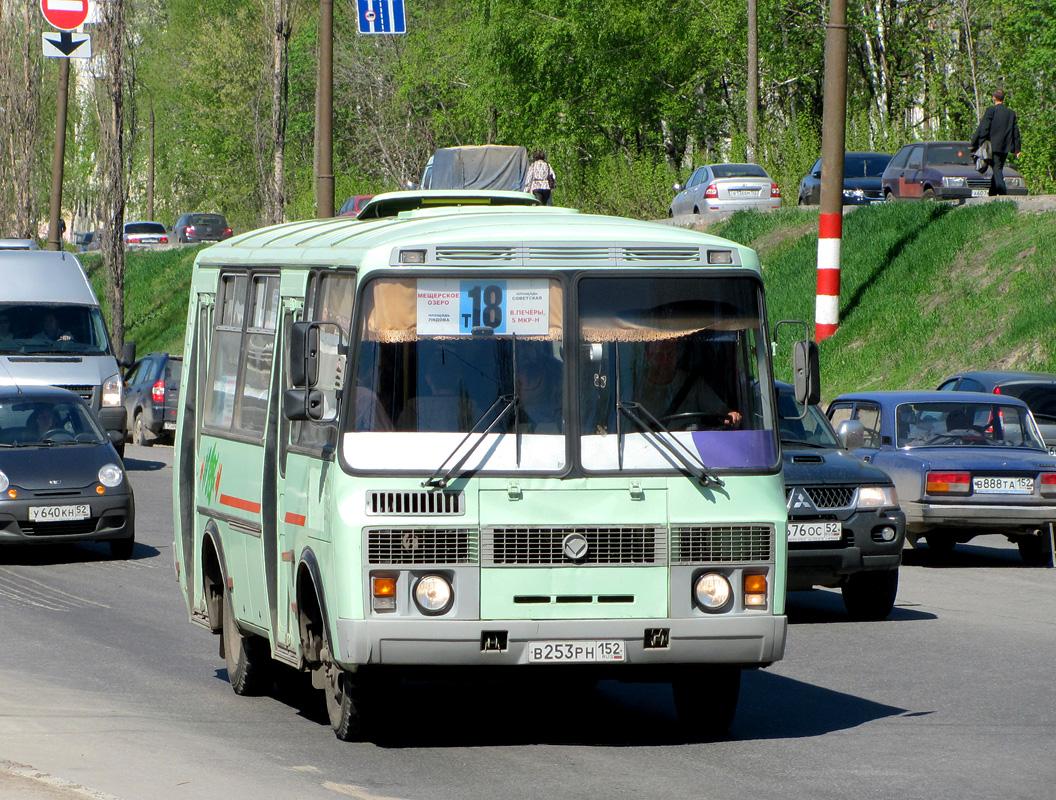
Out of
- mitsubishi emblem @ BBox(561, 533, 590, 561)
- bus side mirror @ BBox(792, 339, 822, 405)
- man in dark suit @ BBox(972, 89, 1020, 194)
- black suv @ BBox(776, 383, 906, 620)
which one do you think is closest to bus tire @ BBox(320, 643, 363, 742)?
mitsubishi emblem @ BBox(561, 533, 590, 561)

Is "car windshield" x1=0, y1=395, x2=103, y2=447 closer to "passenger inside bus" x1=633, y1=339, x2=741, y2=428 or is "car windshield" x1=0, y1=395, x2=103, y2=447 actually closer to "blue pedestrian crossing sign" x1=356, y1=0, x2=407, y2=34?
"passenger inside bus" x1=633, y1=339, x2=741, y2=428

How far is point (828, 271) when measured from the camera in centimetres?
2667

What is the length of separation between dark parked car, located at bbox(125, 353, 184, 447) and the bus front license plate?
25.4m

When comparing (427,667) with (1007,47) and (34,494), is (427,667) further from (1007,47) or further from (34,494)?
(1007,47)

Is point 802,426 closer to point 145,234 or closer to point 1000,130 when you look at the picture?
point 1000,130

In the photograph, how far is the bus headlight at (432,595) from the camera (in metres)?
7.39

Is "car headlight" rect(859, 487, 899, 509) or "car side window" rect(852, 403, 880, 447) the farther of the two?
"car side window" rect(852, 403, 880, 447)

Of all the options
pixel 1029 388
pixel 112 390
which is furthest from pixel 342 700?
pixel 112 390

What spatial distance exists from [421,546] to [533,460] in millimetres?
592

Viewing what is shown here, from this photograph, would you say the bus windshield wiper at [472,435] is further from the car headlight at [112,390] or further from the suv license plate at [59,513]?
the car headlight at [112,390]

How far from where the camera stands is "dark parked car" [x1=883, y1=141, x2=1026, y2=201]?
121 feet

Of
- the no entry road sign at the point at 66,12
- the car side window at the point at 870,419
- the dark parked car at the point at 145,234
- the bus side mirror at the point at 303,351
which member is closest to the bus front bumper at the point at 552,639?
the bus side mirror at the point at 303,351

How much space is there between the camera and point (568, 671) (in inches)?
300

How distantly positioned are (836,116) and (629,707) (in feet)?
60.1
